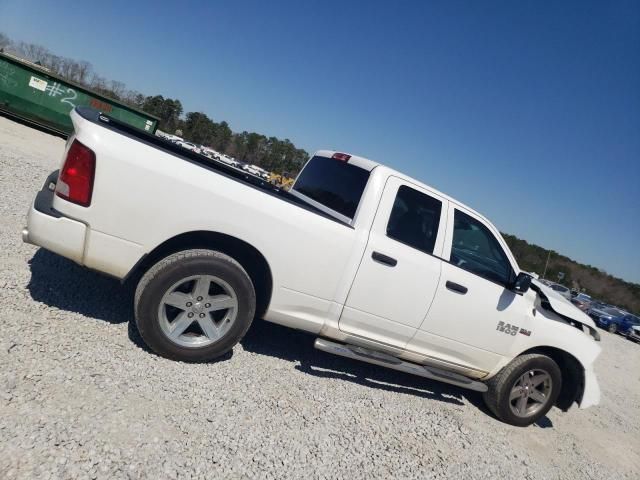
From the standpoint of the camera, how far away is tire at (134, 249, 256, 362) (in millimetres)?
3334

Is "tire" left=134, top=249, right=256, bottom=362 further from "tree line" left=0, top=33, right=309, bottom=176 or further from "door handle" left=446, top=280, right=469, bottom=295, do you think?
"tree line" left=0, top=33, right=309, bottom=176

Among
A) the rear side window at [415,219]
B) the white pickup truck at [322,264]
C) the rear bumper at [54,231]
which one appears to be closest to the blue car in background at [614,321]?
the white pickup truck at [322,264]

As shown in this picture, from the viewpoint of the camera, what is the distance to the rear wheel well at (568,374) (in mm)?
4871

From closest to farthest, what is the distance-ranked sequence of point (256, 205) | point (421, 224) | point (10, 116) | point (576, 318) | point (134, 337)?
point (256, 205) → point (134, 337) → point (421, 224) → point (576, 318) → point (10, 116)

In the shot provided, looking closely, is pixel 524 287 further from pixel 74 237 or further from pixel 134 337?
pixel 74 237

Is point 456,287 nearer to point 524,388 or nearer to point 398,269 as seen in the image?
point 398,269

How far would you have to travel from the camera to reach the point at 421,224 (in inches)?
165

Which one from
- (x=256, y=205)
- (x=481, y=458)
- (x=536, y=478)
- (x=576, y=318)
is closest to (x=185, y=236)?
(x=256, y=205)

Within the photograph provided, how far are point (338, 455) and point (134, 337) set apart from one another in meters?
1.98

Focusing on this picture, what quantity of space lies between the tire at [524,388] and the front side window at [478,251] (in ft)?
3.32

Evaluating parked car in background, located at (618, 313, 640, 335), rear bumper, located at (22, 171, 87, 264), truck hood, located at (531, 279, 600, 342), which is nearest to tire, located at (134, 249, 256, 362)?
rear bumper, located at (22, 171, 87, 264)

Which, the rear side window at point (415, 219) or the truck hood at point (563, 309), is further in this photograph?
the truck hood at point (563, 309)

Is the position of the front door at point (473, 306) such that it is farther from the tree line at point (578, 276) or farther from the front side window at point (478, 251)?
the tree line at point (578, 276)

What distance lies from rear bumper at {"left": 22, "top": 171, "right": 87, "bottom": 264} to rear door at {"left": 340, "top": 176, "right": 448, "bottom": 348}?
2.22 meters
